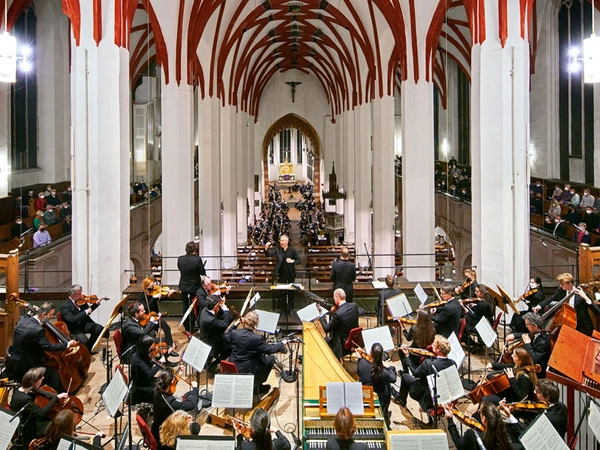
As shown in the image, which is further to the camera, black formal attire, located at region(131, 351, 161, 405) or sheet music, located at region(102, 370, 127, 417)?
black formal attire, located at region(131, 351, 161, 405)

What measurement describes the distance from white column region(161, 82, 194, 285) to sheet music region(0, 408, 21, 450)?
37.8 ft

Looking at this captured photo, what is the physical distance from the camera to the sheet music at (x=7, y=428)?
5363 millimetres

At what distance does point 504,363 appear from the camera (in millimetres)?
7809

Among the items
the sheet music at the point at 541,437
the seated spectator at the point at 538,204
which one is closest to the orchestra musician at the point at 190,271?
the sheet music at the point at 541,437

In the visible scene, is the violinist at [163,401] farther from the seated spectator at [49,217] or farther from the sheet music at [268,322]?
the seated spectator at [49,217]

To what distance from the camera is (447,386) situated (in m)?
6.26

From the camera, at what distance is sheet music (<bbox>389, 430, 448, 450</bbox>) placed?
5.00m

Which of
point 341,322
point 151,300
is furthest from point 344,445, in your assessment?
point 151,300

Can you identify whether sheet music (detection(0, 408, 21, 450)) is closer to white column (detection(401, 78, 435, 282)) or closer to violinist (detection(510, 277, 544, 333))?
violinist (detection(510, 277, 544, 333))

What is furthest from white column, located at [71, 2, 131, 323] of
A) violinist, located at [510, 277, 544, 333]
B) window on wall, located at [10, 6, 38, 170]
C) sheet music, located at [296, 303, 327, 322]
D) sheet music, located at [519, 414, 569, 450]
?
window on wall, located at [10, 6, 38, 170]

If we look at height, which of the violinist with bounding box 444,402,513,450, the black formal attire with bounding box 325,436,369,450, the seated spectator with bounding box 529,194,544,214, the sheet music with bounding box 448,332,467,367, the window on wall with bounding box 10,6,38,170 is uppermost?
the window on wall with bounding box 10,6,38,170

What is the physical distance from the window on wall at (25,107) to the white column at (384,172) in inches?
445

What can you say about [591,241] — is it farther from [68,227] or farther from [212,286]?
[68,227]

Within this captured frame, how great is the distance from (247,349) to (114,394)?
6.83 feet
